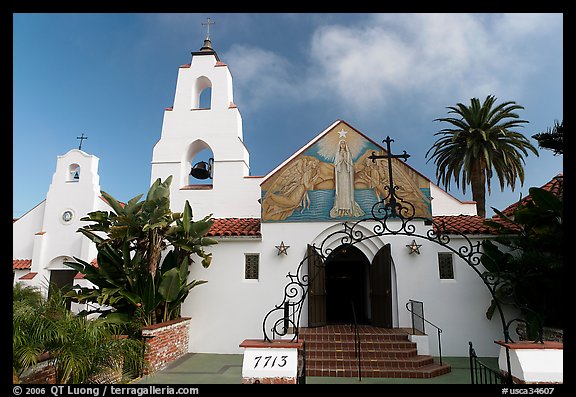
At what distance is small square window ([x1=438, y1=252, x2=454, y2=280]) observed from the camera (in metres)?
12.1

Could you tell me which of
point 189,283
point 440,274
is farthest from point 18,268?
point 440,274

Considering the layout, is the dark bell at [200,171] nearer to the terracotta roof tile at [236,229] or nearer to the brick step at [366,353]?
the terracotta roof tile at [236,229]

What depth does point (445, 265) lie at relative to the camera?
12156 millimetres

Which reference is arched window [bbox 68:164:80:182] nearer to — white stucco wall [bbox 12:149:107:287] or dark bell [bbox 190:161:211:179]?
white stucco wall [bbox 12:149:107:287]

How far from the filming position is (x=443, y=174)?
20.7m

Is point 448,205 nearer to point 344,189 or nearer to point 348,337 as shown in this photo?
point 344,189

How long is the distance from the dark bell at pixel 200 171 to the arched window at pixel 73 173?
5.82 m

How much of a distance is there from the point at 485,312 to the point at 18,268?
18760 millimetres

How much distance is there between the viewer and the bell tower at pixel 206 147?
16250 mm

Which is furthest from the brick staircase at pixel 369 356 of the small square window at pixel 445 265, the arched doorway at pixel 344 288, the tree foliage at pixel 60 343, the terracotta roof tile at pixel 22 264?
the terracotta roof tile at pixel 22 264

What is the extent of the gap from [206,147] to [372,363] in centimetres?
1211

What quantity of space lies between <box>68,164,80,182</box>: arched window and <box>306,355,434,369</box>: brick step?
46.9 feet
